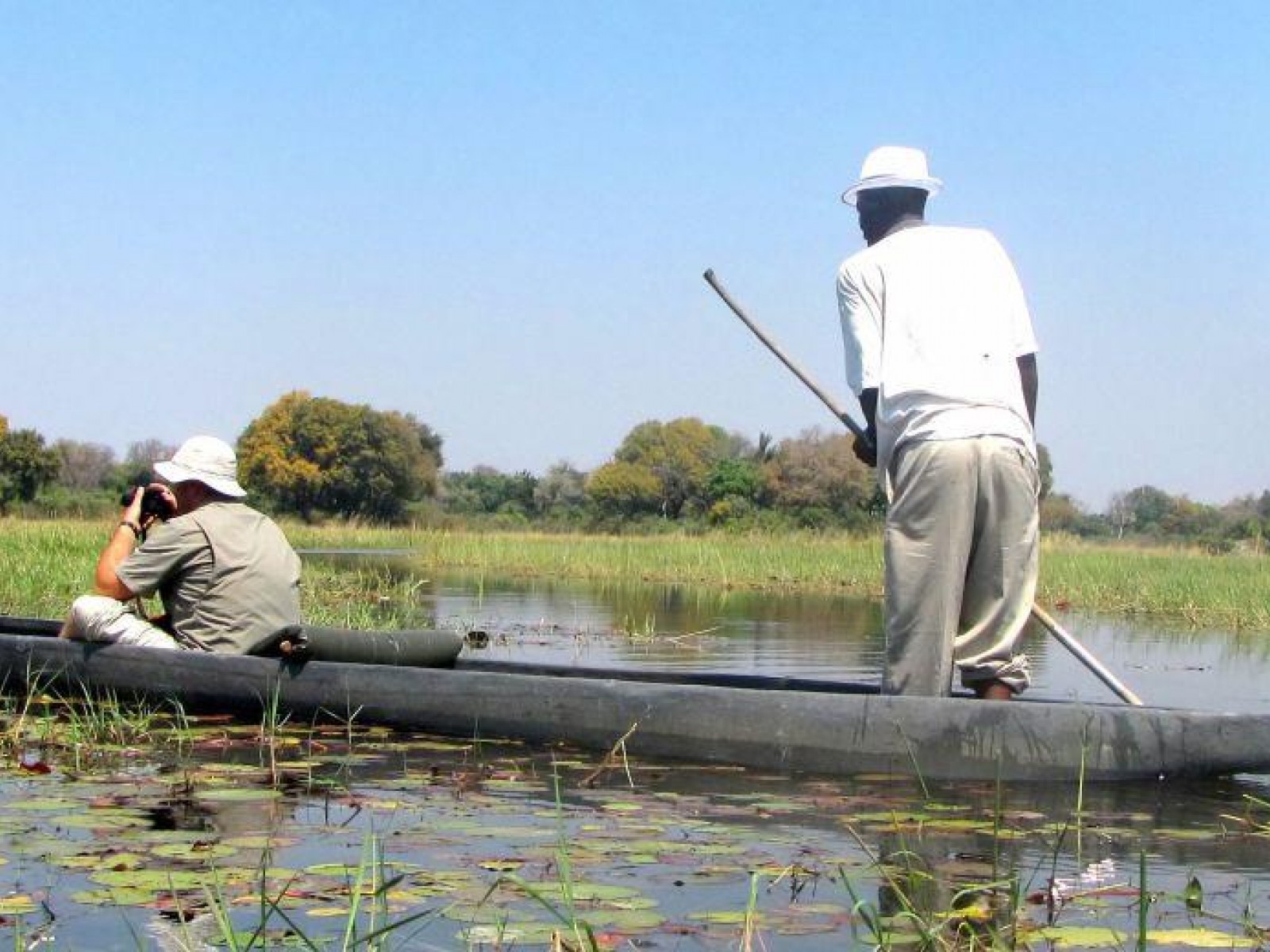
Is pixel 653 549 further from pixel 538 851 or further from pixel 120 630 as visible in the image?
pixel 538 851

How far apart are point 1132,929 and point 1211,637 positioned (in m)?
9.87

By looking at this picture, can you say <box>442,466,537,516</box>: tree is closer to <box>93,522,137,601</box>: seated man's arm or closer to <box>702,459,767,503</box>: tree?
<box>702,459,767,503</box>: tree

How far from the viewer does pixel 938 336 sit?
15.8 ft

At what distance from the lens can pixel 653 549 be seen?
2377cm

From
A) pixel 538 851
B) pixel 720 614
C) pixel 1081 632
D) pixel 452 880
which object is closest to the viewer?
pixel 452 880

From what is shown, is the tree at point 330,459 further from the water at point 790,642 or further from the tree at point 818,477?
the water at point 790,642

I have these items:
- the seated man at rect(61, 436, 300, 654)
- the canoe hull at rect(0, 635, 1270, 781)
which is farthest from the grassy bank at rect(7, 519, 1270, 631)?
the canoe hull at rect(0, 635, 1270, 781)

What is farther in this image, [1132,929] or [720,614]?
[720,614]

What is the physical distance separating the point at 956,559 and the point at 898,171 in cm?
114

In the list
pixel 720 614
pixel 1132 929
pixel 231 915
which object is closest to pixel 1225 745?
pixel 1132 929

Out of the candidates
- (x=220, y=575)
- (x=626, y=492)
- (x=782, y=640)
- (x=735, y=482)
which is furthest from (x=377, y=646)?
(x=626, y=492)

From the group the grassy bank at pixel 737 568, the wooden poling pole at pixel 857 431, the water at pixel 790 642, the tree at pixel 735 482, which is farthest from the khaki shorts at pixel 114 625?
the tree at pixel 735 482

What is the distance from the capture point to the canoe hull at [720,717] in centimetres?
471

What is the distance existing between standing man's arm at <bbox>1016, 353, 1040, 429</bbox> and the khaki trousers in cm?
21
